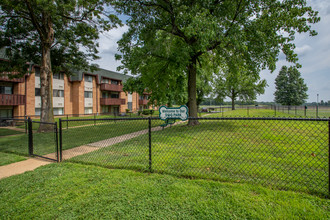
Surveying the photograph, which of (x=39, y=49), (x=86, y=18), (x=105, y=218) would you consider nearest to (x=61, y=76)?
(x=39, y=49)

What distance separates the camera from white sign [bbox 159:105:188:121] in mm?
3701

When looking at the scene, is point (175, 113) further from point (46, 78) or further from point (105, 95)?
point (105, 95)

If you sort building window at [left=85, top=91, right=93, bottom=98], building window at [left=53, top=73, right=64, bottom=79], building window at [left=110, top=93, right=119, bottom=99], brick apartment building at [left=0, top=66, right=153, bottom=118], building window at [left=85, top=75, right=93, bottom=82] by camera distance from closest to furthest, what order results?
brick apartment building at [left=0, top=66, right=153, bottom=118]
building window at [left=53, top=73, right=64, bottom=79]
building window at [left=85, top=75, right=93, bottom=82]
building window at [left=85, top=91, right=93, bottom=98]
building window at [left=110, top=93, right=119, bottom=99]

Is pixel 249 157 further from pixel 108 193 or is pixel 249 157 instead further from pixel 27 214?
pixel 27 214

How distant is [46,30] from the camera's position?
12.1m

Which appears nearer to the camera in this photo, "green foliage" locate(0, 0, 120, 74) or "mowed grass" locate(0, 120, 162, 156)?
"mowed grass" locate(0, 120, 162, 156)

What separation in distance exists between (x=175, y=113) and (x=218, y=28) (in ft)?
24.3

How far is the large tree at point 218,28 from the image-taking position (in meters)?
9.51

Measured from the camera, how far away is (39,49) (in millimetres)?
14008

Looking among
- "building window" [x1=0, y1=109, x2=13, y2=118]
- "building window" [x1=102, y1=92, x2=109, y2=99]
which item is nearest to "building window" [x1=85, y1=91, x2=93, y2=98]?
"building window" [x1=102, y1=92, x2=109, y2=99]

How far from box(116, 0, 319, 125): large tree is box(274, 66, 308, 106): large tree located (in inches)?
1455

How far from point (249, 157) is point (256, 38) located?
26.8 ft

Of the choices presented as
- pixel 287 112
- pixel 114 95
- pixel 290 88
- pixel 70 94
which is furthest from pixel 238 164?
pixel 290 88

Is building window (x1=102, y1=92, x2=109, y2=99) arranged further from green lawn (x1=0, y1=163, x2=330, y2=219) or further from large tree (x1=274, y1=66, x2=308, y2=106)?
large tree (x1=274, y1=66, x2=308, y2=106)
